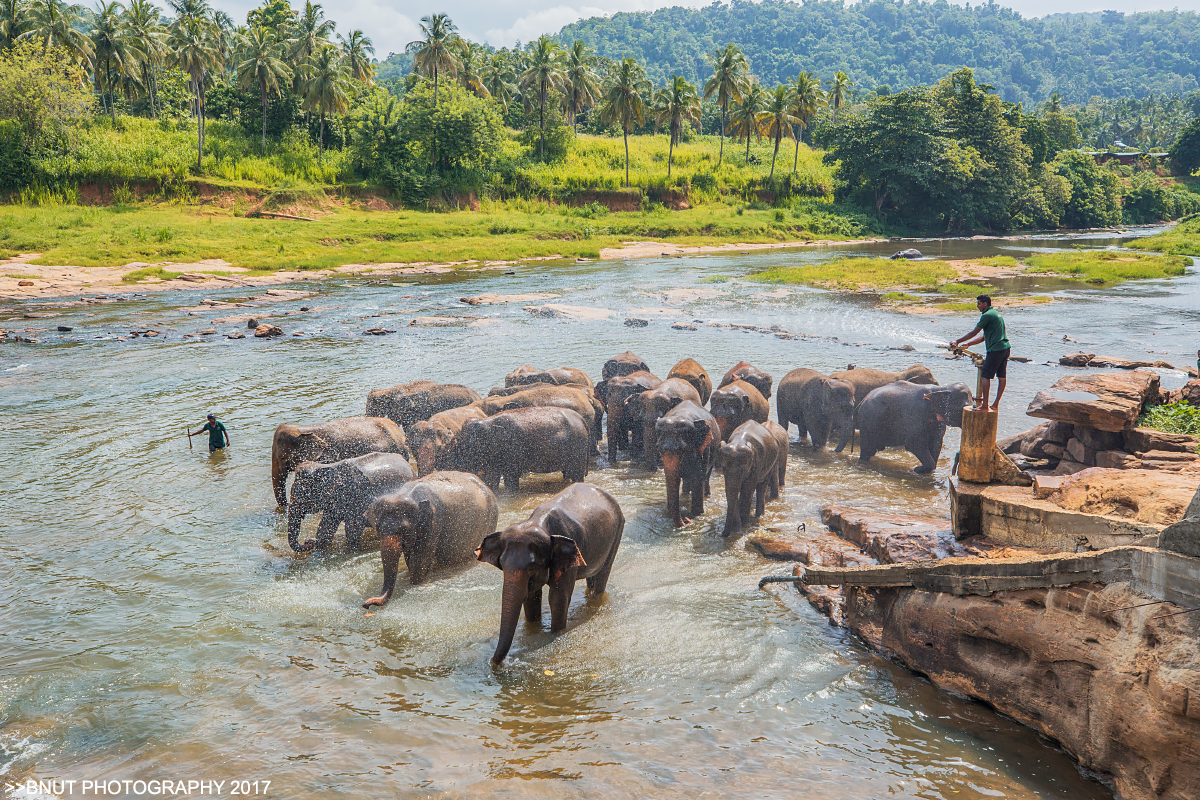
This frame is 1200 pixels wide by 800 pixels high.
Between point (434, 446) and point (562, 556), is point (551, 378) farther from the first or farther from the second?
point (562, 556)

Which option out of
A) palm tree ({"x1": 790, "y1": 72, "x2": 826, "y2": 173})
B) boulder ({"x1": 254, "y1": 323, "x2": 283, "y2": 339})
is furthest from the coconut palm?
boulder ({"x1": 254, "y1": 323, "x2": 283, "y2": 339})

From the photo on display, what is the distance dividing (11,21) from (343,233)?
32.0m

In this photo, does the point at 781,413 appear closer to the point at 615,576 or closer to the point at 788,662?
the point at 615,576

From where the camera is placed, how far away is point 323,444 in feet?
36.1

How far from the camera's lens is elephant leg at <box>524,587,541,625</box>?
788 cm

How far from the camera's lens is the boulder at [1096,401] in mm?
10492

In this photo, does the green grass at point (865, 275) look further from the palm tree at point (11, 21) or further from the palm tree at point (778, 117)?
the palm tree at point (11, 21)

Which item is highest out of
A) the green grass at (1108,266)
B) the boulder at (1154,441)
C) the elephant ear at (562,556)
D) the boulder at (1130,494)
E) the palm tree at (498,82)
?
the palm tree at (498,82)

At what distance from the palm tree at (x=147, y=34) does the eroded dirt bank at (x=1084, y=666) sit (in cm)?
6733

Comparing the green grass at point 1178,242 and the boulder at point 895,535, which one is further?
the green grass at point 1178,242

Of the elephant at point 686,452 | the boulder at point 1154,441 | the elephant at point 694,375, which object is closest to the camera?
the boulder at point 1154,441

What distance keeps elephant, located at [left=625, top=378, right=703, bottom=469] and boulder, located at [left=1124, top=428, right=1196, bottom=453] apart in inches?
239

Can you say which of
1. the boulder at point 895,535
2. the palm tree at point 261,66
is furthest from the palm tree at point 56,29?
the boulder at point 895,535

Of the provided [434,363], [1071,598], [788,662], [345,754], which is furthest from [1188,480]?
[434,363]
